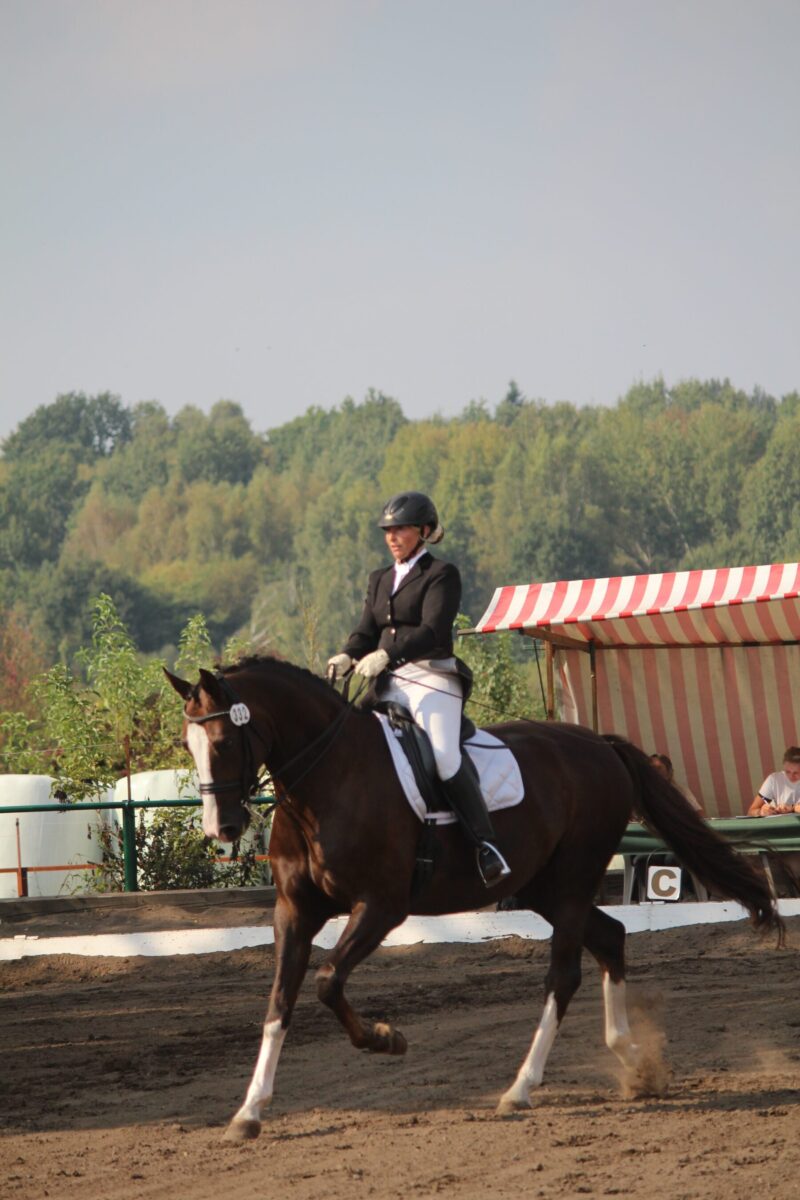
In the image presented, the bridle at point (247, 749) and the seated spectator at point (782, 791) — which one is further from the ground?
the bridle at point (247, 749)

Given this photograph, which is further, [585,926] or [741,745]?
[741,745]

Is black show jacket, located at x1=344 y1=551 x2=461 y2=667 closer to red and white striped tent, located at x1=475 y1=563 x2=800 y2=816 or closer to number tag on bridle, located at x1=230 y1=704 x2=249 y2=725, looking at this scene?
number tag on bridle, located at x1=230 y1=704 x2=249 y2=725

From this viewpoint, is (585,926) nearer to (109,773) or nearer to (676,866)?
(676,866)

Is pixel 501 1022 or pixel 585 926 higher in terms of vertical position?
pixel 585 926

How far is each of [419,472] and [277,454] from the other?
97.7ft

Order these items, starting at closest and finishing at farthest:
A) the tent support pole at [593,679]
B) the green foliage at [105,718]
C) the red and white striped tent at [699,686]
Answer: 1. the tent support pole at [593,679]
2. the red and white striped tent at [699,686]
3. the green foliage at [105,718]

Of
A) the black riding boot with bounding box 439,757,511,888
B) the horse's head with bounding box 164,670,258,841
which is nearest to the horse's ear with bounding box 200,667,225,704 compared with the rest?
the horse's head with bounding box 164,670,258,841

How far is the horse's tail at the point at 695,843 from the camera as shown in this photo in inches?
320

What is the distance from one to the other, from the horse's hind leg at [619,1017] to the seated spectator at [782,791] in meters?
6.79

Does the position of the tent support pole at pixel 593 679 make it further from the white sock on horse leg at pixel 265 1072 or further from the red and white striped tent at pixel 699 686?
the white sock on horse leg at pixel 265 1072

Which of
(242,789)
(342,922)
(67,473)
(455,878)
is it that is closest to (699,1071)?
(455,878)

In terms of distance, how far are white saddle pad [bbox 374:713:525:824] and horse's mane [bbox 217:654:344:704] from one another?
0.33m

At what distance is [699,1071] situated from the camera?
7.67 meters

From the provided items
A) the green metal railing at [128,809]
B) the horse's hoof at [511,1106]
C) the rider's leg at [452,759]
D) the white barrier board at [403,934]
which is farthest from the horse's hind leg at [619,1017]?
the green metal railing at [128,809]
